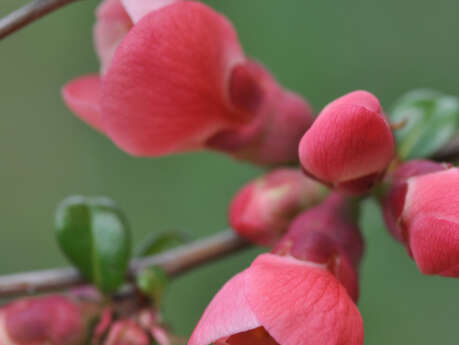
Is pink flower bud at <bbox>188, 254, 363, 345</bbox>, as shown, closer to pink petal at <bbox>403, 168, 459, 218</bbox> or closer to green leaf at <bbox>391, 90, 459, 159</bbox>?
pink petal at <bbox>403, 168, 459, 218</bbox>

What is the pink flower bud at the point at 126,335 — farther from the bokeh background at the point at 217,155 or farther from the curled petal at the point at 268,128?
the bokeh background at the point at 217,155

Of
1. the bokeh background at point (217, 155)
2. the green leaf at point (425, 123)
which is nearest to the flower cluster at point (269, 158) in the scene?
the green leaf at point (425, 123)

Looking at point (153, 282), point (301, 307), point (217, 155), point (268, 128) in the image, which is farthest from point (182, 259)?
point (217, 155)

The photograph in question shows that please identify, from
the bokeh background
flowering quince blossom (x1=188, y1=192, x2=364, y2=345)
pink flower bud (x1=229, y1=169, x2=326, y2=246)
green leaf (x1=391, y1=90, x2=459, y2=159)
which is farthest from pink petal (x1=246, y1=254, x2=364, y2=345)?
the bokeh background

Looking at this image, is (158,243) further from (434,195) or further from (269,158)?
(434,195)

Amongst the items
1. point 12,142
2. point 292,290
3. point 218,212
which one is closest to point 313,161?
point 292,290

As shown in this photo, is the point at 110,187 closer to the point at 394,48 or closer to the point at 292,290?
the point at 394,48
